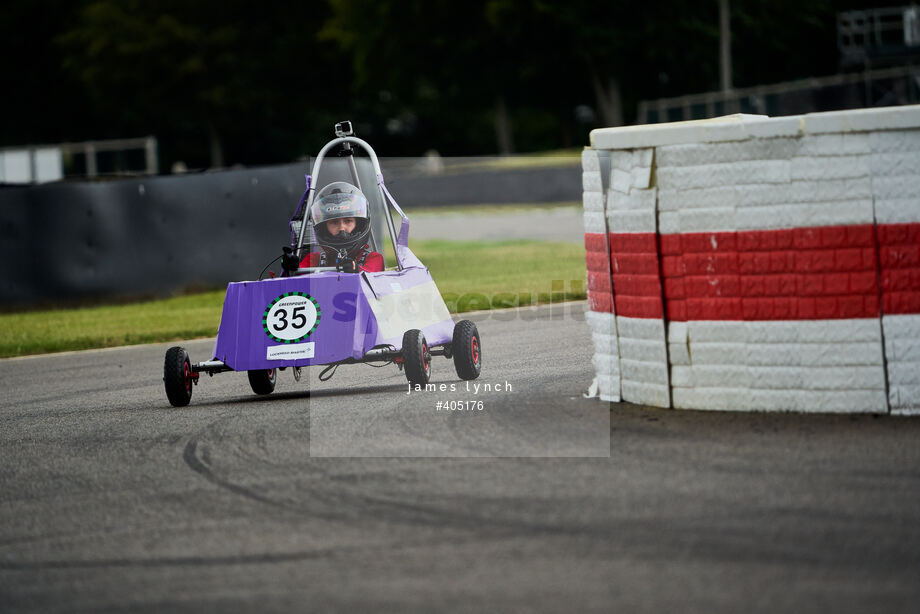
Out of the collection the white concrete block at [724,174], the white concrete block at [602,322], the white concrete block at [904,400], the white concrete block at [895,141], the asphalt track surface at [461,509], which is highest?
the white concrete block at [895,141]

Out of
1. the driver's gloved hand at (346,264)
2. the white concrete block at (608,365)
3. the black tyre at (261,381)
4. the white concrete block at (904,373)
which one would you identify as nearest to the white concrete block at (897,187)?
the white concrete block at (904,373)

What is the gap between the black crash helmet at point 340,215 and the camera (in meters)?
9.98

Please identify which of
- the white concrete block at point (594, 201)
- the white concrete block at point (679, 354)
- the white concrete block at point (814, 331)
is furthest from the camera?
the white concrete block at point (594, 201)

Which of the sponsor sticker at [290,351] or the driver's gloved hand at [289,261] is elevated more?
the driver's gloved hand at [289,261]

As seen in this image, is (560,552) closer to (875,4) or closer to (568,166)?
(568,166)

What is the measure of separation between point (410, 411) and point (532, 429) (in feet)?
3.58

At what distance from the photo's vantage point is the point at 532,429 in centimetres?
766

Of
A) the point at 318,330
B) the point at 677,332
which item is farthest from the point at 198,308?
the point at 677,332

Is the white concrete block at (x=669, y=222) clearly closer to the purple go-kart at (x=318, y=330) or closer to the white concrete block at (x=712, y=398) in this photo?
the white concrete block at (x=712, y=398)

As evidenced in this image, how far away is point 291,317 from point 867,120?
3.84 m

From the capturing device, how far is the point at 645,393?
8180 millimetres

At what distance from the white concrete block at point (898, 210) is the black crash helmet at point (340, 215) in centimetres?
375

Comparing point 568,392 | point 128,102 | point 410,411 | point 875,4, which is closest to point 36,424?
point 410,411

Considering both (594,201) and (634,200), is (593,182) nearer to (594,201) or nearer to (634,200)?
(594,201)
